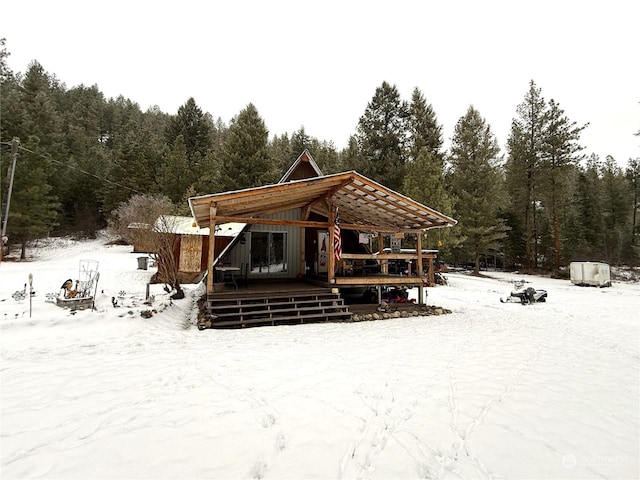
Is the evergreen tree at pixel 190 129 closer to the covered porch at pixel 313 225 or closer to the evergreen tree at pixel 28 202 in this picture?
the evergreen tree at pixel 28 202

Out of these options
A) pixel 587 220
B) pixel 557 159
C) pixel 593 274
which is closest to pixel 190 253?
pixel 593 274

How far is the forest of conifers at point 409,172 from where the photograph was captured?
21672mm

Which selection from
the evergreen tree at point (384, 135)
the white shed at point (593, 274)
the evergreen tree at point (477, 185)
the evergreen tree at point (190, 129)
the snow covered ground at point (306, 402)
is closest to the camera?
the snow covered ground at point (306, 402)

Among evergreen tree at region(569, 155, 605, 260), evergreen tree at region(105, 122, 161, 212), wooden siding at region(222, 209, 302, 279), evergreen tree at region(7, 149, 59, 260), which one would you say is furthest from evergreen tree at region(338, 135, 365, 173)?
evergreen tree at region(7, 149, 59, 260)

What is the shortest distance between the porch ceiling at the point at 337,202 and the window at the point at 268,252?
1.09m

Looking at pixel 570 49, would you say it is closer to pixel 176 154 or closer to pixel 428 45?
pixel 428 45

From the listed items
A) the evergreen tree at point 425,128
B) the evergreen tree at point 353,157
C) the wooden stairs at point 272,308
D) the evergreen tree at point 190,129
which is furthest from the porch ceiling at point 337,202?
the evergreen tree at point 190,129

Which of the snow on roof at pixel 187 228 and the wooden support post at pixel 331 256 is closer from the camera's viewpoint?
the wooden support post at pixel 331 256

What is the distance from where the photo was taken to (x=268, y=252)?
12.0m

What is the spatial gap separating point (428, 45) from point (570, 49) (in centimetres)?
642

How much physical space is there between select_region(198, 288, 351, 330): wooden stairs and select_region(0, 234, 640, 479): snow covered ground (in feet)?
1.60

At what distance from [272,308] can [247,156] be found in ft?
66.9

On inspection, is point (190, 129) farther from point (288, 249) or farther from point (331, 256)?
point (331, 256)

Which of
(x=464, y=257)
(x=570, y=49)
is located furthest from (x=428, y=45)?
(x=464, y=257)
